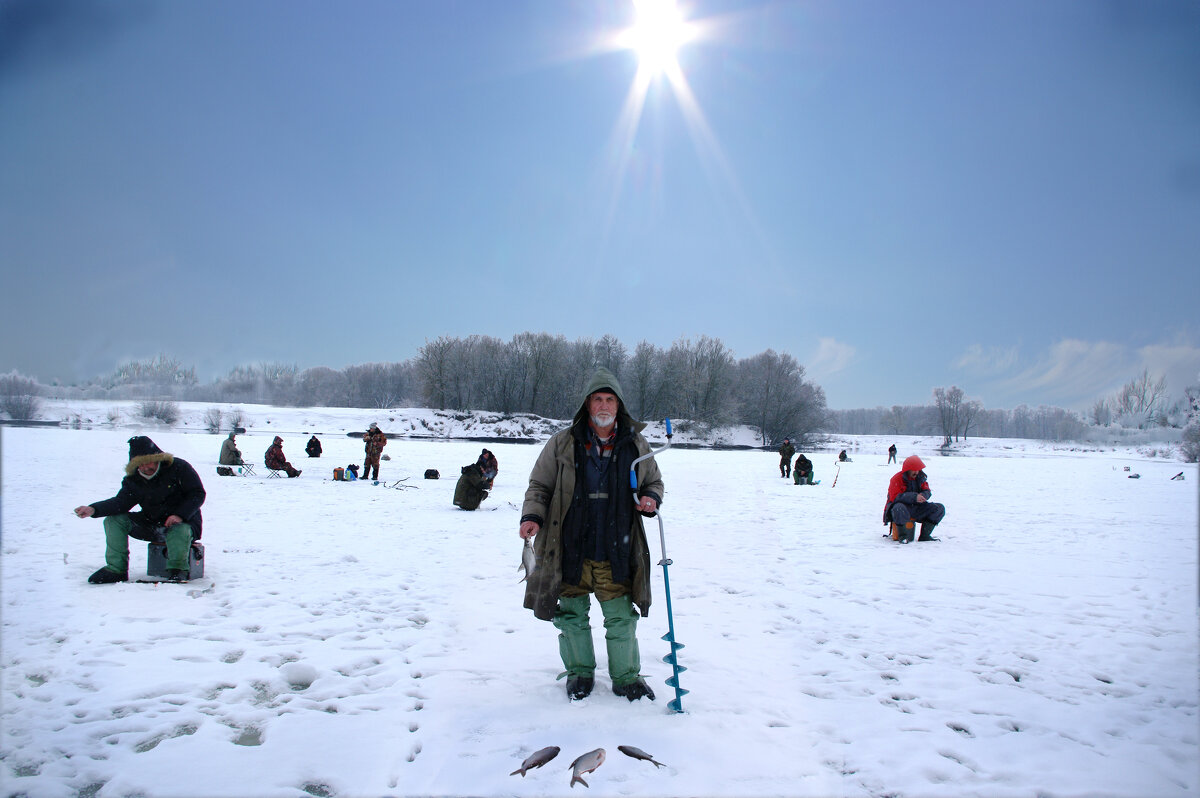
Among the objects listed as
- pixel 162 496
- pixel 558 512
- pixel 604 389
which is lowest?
pixel 162 496

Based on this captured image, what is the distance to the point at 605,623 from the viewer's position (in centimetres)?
361

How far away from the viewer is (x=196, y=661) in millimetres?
3996

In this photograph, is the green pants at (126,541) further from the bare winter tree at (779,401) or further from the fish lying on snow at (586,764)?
the bare winter tree at (779,401)

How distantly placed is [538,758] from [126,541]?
5342mm

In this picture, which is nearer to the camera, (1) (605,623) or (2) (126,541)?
(1) (605,623)

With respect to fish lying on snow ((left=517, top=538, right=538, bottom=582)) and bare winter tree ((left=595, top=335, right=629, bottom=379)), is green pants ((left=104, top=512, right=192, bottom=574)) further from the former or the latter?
bare winter tree ((left=595, top=335, right=629, bottom=379))

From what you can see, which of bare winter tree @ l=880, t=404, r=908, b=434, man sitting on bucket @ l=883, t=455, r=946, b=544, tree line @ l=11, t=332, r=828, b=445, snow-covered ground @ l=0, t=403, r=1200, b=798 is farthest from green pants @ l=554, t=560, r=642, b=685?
bare winter tree @ l=880, t=404, r=908, b=434

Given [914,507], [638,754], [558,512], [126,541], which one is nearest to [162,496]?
[126,541]

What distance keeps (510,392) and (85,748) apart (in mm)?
64784

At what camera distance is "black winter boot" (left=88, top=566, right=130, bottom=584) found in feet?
18.4

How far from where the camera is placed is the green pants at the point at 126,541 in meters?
5.66

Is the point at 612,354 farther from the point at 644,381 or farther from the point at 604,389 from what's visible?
the point at 604,389

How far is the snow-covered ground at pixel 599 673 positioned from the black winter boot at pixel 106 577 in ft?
0.68

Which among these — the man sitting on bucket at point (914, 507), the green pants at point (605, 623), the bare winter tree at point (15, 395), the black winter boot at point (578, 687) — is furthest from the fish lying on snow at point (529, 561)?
the man sitting on bucket at point (914, 507)
